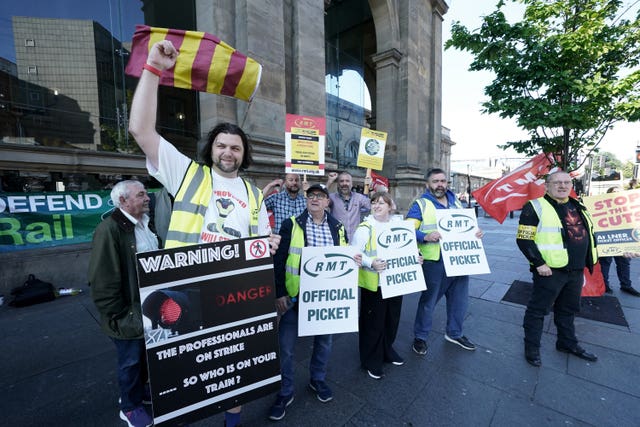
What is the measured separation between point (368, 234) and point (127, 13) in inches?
305

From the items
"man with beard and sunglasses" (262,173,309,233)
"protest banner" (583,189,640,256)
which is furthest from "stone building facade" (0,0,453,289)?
"protest banner" (583,189,640,256)

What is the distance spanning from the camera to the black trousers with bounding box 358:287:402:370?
9.59ft

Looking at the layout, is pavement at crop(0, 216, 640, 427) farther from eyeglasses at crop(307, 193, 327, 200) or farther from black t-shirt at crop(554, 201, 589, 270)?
eyeglasses at crop(307, 193, 327, 200)

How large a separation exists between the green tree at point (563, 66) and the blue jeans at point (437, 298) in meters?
3.03

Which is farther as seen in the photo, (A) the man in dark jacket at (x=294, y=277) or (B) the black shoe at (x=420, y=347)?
(B) the black shoe at (x=420, y=347)

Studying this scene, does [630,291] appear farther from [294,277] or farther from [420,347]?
[294,277]

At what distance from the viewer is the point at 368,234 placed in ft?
9.52

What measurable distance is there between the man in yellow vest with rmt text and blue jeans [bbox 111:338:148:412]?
390 centimetres

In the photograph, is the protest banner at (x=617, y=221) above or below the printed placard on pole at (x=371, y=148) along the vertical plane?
below

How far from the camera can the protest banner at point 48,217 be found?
4.66 metres

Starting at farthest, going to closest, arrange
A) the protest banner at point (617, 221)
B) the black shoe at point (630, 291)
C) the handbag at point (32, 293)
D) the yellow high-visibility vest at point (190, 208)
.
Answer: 1. the black shoe at point (630, 291)
2. the handbag at point (32, 293)
3. the protest banner at point (617, 221)
4. the yellow high-visibility vest at point (190, 208)

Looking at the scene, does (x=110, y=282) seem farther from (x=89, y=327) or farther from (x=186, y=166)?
(x=89, y=327)

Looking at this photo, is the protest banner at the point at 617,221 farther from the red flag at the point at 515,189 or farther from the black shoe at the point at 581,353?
the black shoe at the point at 581,353

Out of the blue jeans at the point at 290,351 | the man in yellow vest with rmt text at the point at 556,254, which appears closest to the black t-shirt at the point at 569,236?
the man in yellow vest with rmt text at the point at 556,254
